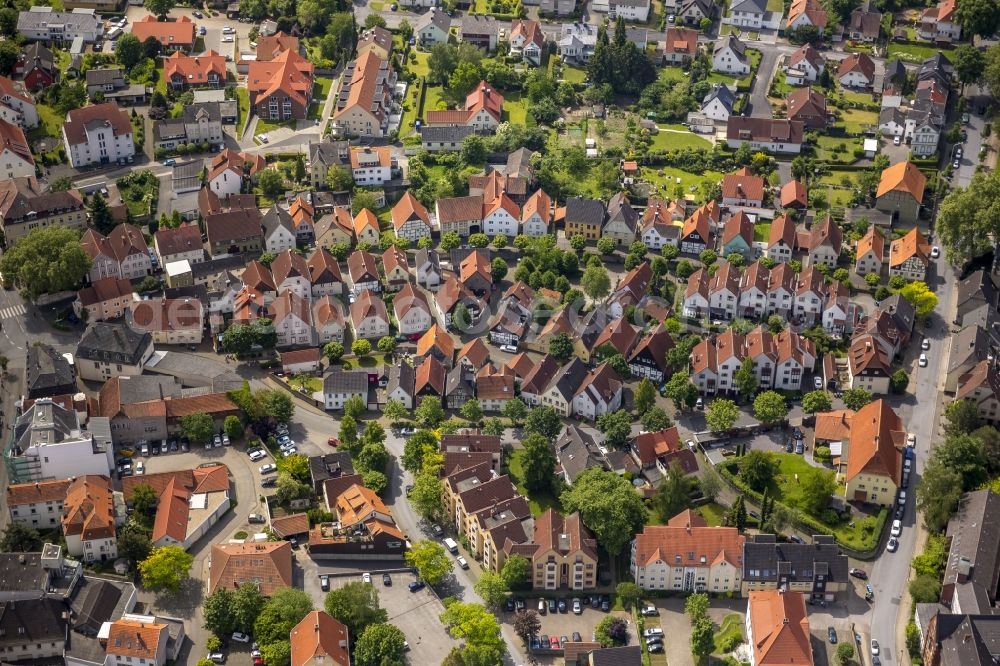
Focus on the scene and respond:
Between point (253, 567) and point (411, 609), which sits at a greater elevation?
point (253, 567)

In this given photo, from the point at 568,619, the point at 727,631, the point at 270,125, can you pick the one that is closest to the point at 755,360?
the point at 727,631

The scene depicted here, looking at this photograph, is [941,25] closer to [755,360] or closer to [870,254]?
[870,254]

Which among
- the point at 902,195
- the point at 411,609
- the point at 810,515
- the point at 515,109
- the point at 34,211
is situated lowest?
the point at 411,609

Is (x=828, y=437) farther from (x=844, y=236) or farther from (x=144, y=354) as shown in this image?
(x=144, y=354)

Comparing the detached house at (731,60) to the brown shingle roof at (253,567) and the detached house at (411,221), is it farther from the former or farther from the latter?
the brown shingle roof at (253,567)

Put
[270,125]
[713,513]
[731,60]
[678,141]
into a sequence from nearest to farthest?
[713,513], [678,141], [270,125], [731,60]

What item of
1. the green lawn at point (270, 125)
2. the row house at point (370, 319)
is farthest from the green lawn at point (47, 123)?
the row house at point (370, 319)

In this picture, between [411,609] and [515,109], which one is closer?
[411,609]

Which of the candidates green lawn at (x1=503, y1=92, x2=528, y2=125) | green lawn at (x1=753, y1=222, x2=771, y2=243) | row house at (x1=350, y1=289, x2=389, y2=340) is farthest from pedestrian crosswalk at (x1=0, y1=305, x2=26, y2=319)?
green lawn at (x1=753, y1=222, x2=771, y2=243)
